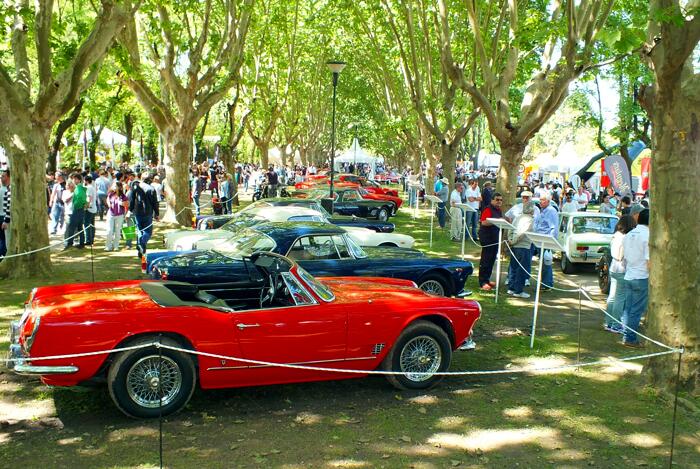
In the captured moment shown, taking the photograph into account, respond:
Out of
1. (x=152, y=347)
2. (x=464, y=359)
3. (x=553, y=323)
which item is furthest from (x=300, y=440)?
(x=553, y=323)

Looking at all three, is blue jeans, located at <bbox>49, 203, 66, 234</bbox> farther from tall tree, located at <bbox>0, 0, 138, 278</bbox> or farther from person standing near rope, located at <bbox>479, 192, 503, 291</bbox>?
person standing near rope, located at <bbox>479, 192, 503, 291</bbox>

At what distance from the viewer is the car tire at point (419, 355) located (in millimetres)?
7148

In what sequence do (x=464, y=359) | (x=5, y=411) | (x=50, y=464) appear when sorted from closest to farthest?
(x=50, y=464) → (x=5, y=411) → (x=464, y=359)

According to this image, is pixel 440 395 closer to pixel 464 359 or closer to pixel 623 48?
pixel 464 359

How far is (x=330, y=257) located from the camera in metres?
10.5

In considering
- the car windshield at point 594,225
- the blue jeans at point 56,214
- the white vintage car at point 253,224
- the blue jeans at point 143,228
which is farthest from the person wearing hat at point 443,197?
the blue jeans at point 56,214

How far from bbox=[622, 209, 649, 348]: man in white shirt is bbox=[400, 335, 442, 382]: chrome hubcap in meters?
3.12

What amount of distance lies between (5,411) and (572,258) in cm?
1224

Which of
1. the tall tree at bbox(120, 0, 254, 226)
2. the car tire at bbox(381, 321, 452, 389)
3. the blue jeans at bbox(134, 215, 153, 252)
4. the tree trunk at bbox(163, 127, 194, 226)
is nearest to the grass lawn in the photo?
the car tire at bbox(381, 321, 452, 389)

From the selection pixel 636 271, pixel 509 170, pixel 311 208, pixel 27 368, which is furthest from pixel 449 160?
pixel 27 368

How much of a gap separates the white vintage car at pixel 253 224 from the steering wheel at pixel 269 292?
128 inches

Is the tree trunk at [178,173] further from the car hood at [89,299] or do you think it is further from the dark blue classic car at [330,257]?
the car hood at [89,299]

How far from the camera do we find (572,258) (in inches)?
611

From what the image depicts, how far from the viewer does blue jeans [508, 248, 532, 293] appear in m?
12.3
